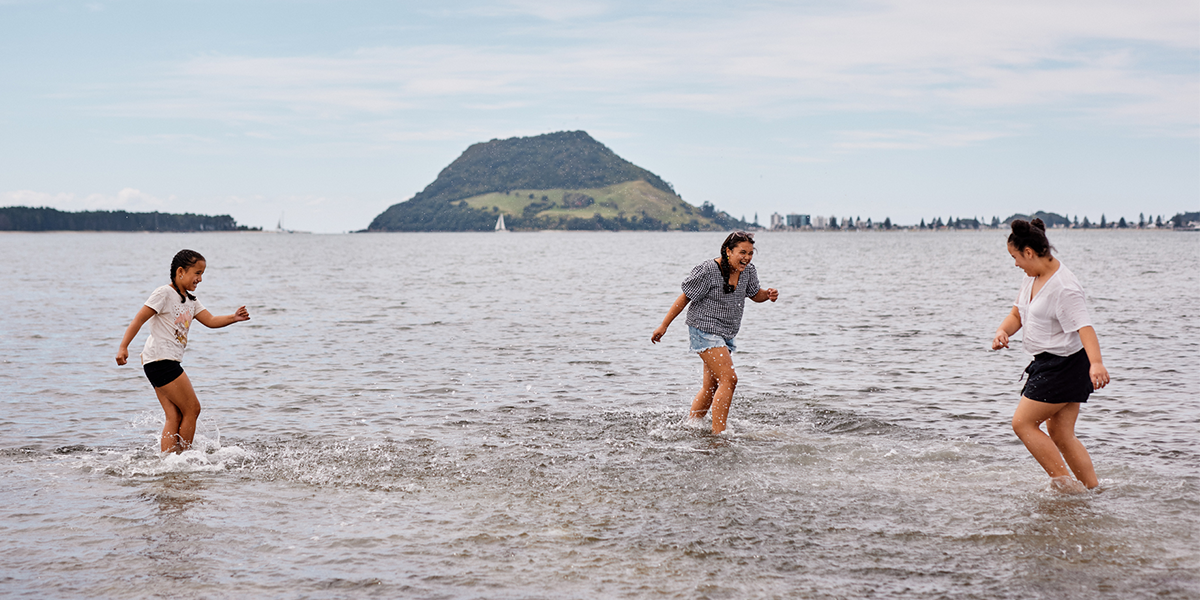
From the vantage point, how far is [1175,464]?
9062 millimetres

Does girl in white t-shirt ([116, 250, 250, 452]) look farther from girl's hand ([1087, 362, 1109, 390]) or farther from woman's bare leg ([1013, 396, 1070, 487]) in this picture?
girl's hand ([1087, 362, 1109, 390])

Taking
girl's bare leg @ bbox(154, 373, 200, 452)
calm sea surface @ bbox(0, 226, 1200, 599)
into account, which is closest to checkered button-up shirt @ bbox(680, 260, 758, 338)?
calm sea surface @ bbox(0, 226, 1200, 599)

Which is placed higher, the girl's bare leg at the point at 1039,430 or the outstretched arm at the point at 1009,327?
the outstretched arm at the point at 1009,327

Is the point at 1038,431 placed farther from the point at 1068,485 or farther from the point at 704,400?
the point at 704,400

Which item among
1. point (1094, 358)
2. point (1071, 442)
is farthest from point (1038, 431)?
point (1094, 358)

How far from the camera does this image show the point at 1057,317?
702cm

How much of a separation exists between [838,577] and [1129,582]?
194 centimetres

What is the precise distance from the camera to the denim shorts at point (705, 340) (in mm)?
10109

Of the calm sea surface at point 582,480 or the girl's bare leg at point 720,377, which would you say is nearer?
the calm sea surface at point 582,480

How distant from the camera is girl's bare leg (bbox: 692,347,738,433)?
33.1 feet

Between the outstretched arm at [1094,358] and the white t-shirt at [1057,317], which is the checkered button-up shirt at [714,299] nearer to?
the white t-shirt at [1057,317]

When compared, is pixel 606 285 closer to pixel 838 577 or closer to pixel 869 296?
pixel 869 296

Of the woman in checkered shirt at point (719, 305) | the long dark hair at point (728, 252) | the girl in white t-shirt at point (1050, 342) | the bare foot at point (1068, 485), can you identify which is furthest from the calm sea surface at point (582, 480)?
the long dark hair at point (728, 252)

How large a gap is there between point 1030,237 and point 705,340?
392 cm
